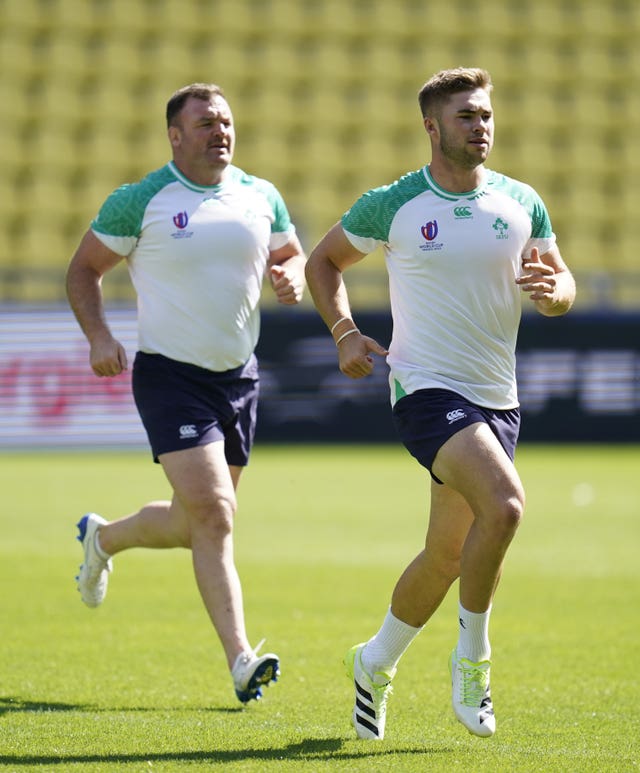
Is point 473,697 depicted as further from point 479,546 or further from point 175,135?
point 175,135

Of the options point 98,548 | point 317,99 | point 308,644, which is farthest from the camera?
point 317,99

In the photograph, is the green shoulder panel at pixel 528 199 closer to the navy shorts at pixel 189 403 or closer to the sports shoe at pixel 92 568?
the navy shorts at pixel 189 403

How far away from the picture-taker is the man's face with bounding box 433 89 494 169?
4.72 metres

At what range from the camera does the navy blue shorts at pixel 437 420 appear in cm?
458

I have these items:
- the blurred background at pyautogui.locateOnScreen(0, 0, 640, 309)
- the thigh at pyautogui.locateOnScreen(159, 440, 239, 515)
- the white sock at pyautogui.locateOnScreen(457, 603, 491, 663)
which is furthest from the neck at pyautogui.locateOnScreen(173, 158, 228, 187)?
the blurred background at pyautogui.locateOnScreen(0, 0, 640, 309)

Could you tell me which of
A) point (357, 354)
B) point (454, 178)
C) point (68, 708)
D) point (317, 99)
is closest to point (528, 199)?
point (454, 178)

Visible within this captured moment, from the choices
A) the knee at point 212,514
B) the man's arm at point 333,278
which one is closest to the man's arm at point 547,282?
the man's arm at point 333,278

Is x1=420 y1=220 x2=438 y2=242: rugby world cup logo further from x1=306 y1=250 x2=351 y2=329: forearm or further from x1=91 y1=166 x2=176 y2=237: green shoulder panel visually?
x1=91 y1=166 x2=176 y2=237: green shoulder panel

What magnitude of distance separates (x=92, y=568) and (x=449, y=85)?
2.97 meters

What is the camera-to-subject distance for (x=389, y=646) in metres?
4.88

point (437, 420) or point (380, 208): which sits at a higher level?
point (380, 208)

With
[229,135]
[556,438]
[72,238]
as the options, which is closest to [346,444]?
[556,438]

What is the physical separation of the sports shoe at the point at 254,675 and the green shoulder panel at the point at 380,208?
165 cm

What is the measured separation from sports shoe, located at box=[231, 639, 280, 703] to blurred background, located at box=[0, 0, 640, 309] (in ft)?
54.7
